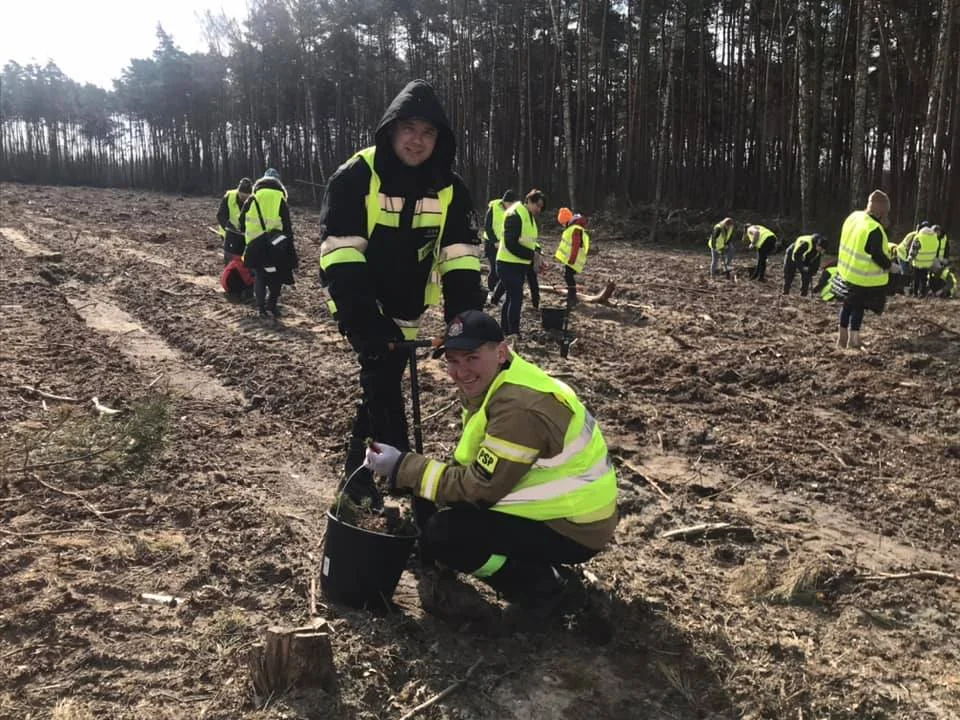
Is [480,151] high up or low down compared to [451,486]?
up

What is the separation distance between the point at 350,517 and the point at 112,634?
0.97 metres

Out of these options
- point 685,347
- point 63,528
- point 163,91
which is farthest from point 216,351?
point 163,91

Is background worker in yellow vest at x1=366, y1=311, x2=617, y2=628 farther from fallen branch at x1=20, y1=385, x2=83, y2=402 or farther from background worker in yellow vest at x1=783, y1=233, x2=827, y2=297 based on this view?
background worker in yellow vest at x1=783, y1=233, x2=827, y2=297

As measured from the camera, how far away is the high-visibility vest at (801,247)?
1309 centimetres

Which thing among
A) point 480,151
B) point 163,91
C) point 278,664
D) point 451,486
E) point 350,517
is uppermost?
point 163,91

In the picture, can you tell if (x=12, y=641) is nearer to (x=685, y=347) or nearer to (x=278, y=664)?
(x=278, y=664)

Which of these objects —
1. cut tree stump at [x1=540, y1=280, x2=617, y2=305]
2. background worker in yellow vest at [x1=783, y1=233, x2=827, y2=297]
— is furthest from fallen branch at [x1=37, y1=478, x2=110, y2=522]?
background worker in yellow vest at [x1=783, y1=233, x2=827, y2=297]

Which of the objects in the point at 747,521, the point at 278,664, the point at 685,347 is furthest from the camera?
the point at 685,347

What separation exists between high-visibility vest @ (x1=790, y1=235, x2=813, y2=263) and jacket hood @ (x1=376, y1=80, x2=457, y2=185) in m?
11.3

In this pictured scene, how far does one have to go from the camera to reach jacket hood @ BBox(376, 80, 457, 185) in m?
3.13

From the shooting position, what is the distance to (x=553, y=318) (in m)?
9.16

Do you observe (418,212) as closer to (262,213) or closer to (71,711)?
(71,711)

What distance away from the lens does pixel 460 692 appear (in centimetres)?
258

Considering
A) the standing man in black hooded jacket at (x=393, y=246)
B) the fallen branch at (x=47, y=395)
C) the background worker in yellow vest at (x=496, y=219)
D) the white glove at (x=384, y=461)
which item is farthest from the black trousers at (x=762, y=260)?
the white glove at (x=384, y=461)
